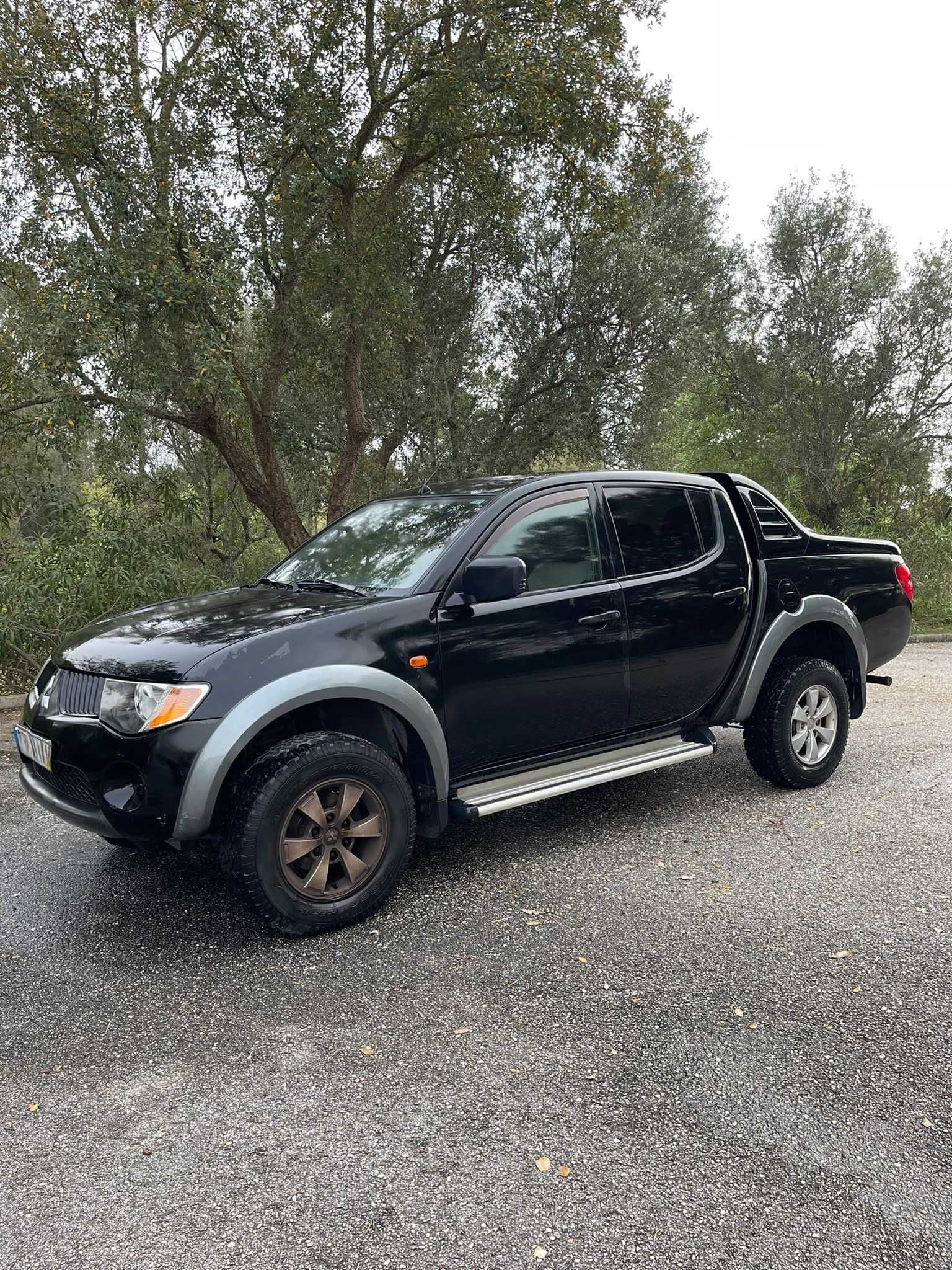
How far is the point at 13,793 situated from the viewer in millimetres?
5777

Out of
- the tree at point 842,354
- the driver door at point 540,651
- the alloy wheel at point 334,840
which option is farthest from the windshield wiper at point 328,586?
the tree at point 842,354

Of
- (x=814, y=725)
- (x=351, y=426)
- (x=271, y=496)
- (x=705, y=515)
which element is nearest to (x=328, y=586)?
(x=705, y=515)

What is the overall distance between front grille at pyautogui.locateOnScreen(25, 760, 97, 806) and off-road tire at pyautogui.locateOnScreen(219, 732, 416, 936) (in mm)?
543

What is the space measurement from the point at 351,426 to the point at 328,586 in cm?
825

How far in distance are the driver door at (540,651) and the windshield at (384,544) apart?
241 mm

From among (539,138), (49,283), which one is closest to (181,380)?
(49,283)

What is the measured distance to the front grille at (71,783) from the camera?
3.58 metres

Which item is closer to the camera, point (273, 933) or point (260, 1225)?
point (260, 1225)

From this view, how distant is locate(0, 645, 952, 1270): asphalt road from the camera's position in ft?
7.15

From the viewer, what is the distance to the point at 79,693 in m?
3.71

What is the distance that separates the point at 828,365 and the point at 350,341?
9.34 meters

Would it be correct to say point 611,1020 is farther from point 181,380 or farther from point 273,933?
point 181,380

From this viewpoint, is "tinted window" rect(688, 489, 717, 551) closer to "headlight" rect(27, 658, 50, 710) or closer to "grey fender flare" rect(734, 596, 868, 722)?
"grey fender flare" rect(734, 596, 868, 722)

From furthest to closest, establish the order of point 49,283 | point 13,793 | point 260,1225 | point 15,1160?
point 49,283, point 13,793, point 15,1160, point 260,1225
